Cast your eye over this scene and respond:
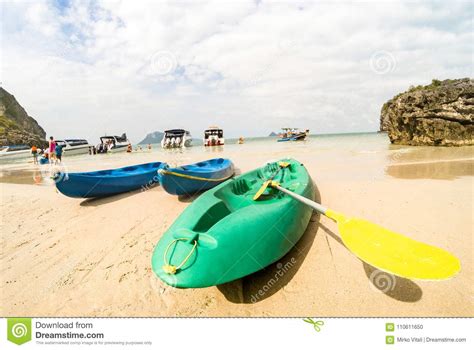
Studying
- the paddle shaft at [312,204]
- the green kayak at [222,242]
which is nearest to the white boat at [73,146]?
the green kayak at [222,242]

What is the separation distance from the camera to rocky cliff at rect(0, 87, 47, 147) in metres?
54.7

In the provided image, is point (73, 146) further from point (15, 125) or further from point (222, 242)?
point (15, 125)

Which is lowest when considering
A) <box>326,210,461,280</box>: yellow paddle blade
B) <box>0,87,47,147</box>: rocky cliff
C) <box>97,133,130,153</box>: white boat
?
<box>326,210,461,280</box>: yellow paddle blade

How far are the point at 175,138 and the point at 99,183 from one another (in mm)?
32926

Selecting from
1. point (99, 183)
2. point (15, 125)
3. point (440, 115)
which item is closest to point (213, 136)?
point (440, 115)

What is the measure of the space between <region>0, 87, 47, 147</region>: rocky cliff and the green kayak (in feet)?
233

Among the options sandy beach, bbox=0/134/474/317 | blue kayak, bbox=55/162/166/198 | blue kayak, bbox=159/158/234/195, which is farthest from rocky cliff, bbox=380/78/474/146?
blue kayak, bbox=55/162/166/198

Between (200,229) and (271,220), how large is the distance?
108 cm

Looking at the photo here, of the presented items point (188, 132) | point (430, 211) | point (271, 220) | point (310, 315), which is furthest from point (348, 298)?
point (188, 132)

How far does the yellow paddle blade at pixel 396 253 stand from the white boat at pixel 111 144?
40.5 metres

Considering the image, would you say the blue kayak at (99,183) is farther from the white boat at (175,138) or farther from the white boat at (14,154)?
the white boat at (14,154)

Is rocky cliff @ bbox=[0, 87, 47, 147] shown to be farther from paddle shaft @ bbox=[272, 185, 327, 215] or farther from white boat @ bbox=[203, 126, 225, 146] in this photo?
paddle shaft @ bbox=[272, 185, 327, 215]

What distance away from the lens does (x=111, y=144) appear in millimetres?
37875

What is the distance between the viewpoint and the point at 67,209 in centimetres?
679
